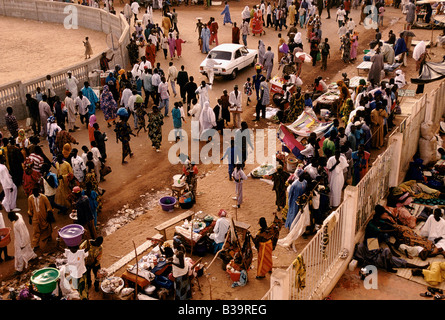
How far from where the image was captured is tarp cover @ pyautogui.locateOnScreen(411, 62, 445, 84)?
18125mm

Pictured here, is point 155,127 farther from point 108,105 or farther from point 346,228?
point 346,228

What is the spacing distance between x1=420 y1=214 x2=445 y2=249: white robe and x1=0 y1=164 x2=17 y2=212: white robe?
9.31 meters

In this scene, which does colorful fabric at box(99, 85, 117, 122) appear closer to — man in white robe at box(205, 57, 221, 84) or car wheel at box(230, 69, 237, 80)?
man in white robe at box(205, 57, 221, 84)

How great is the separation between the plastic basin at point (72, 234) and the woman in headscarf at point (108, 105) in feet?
22.1

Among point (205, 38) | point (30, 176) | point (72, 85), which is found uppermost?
point (205, 38)

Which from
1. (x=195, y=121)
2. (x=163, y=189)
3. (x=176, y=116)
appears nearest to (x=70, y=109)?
(x=176, y=116)

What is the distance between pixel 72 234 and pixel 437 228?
296 inches

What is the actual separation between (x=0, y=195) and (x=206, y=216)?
5468 millimetres

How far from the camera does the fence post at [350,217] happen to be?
10.8m

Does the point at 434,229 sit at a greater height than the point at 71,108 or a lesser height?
lesser

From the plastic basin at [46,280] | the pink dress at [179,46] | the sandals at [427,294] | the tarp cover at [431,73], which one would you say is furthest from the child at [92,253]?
the pink dress at [179,46]

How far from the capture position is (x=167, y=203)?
13.7 metres
